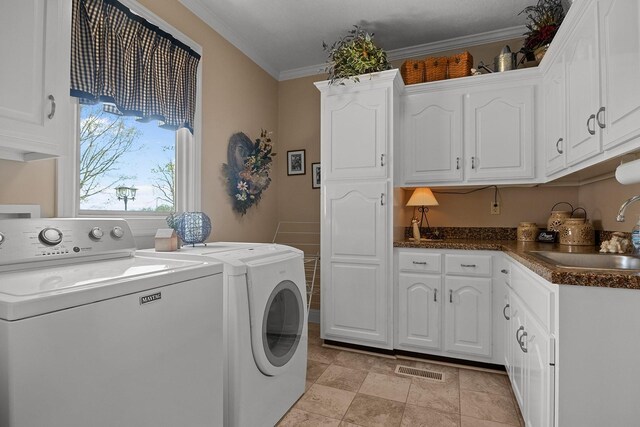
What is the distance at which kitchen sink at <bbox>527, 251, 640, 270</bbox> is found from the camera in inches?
61.6

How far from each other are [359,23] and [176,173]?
75.4 inches

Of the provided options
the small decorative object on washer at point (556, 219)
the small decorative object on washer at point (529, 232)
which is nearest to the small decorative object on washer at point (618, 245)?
the small decorative object on washer at point (556, 219)

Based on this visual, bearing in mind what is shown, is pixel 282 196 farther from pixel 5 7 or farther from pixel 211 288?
pixel 5 7

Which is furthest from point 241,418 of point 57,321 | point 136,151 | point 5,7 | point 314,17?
point 314,17

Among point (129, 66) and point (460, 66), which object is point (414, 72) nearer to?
point (460, 66)

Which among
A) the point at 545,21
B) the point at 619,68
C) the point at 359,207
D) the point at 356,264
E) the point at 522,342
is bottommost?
the point at 522,342

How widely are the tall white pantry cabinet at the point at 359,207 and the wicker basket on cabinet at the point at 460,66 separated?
422 millimetres

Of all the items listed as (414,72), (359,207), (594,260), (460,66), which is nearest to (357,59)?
(414,72)

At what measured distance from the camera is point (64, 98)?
1306mm

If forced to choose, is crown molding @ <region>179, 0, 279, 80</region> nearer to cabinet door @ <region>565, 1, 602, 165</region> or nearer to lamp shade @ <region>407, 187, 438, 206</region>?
lamp shade @ <region>407, 187, 438, 206</region>

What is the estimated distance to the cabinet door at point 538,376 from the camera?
3.97ft

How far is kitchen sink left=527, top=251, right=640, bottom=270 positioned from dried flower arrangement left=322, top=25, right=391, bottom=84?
1804 mm

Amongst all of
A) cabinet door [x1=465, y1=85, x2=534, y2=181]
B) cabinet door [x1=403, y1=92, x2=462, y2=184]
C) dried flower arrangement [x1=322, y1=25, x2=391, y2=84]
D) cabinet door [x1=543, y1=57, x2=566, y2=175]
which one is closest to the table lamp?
cabinet door [x1=403, y1=92, x2=462, y2=184]

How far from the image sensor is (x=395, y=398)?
79.6 inches
